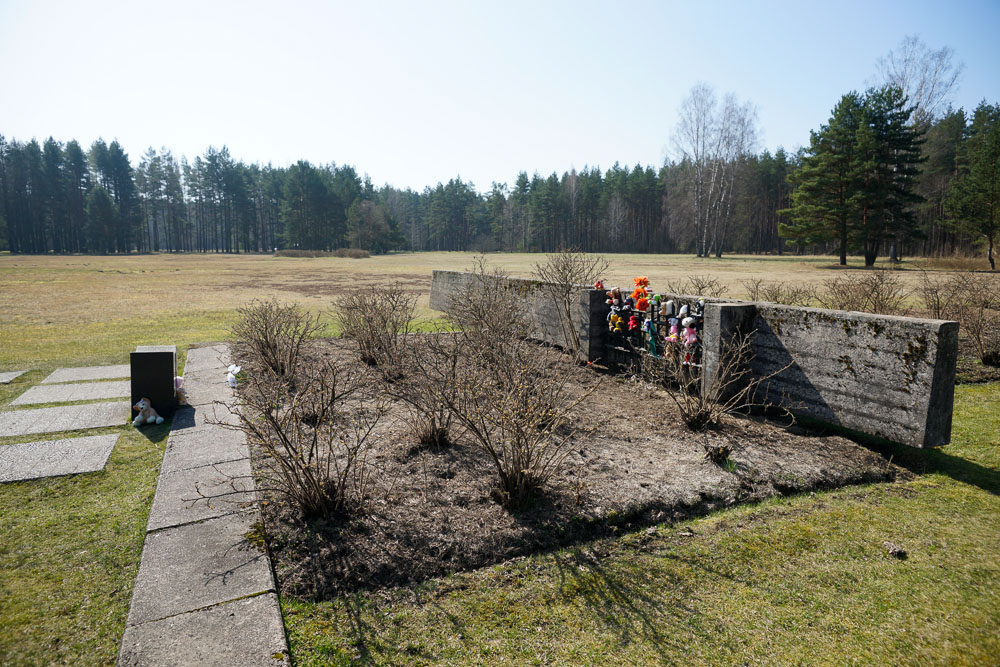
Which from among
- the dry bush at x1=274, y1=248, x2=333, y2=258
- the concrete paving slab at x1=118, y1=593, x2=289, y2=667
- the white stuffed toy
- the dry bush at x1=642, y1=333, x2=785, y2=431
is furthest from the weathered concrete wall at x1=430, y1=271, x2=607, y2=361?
the dry bush at x1=274, y1=248, x2=333, y2=258

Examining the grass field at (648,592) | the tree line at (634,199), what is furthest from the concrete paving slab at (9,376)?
the tree line at (634,199)

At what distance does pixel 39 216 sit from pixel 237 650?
71.5 m

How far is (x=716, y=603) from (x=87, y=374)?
7.89 metres

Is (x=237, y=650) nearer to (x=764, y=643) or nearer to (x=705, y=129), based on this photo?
(x=764, y=643)

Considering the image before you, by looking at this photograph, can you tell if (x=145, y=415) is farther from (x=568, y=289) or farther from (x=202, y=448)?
(x=568, y=289)

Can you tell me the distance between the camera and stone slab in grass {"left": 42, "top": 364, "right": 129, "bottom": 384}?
6695 mm

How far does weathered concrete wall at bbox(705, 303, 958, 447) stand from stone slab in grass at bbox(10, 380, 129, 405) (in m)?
6.74

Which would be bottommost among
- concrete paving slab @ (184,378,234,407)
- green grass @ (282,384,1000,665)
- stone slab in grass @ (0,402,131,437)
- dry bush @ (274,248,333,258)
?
green grass @ (282,384,1000,665)

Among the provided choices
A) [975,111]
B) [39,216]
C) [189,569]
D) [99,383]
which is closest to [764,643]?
[189,569]

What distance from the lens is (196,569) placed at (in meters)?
2.66

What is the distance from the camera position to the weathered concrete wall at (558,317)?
723 centimetres

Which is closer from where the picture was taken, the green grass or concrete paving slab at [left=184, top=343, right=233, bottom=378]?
the green grass

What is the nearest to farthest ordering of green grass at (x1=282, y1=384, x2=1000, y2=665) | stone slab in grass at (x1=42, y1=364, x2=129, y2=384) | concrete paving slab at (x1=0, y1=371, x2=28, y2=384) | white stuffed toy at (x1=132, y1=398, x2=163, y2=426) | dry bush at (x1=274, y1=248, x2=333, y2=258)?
green grass at (x1=282, y1=384, x2=1000, y2=665) → white stuffed toy at (x1=132, y1=398, x2=163, y2=426) → concrete paving slab at (x1=0, y1=371, x2=28, y2=384) → stone slab in grass at (x1=42, y1=364, x2=129, y2=384) → dry bush at (x1=274, y1=248, x2=333, y2=258)

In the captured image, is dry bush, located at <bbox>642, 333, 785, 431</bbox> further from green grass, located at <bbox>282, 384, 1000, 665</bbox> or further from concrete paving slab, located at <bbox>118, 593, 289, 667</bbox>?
concrete paving slab, located at <bbox>118, 593, 289, 667</bbox>
